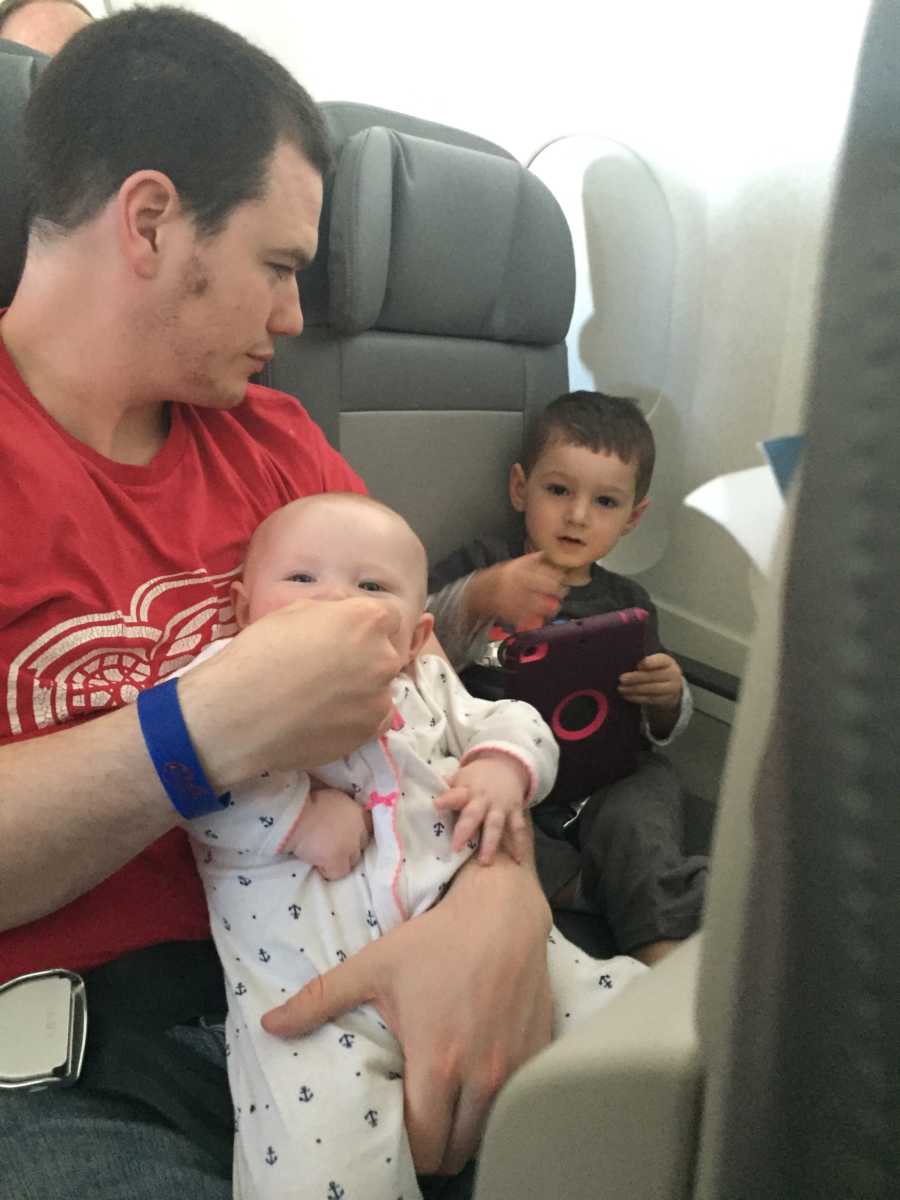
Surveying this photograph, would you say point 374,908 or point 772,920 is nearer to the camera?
point 772,920

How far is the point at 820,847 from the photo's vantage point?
0.97ft

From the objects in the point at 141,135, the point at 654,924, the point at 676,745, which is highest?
the point at 141,135

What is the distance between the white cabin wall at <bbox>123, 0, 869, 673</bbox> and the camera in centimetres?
155

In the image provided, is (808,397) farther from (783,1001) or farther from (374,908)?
(374,908)

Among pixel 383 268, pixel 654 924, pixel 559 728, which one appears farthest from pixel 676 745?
pixel 383 268

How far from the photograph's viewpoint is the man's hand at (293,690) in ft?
2.16

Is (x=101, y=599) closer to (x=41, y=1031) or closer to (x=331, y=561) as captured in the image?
(x=331, y=561)

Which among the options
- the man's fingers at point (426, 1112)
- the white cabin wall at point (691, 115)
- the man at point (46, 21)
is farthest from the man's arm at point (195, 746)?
the man at point (46, 21)

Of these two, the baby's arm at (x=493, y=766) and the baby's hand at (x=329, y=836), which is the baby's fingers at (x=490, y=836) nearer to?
the baby's arm at (x=493, y=766)

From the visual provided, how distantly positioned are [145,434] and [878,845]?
0.80 metres

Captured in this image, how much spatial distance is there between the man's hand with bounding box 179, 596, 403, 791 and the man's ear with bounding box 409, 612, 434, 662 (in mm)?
130

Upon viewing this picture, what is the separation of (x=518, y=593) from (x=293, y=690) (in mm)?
599

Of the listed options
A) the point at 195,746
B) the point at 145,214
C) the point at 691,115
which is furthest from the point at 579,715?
the point at 691,115

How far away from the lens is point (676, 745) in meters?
1.72
